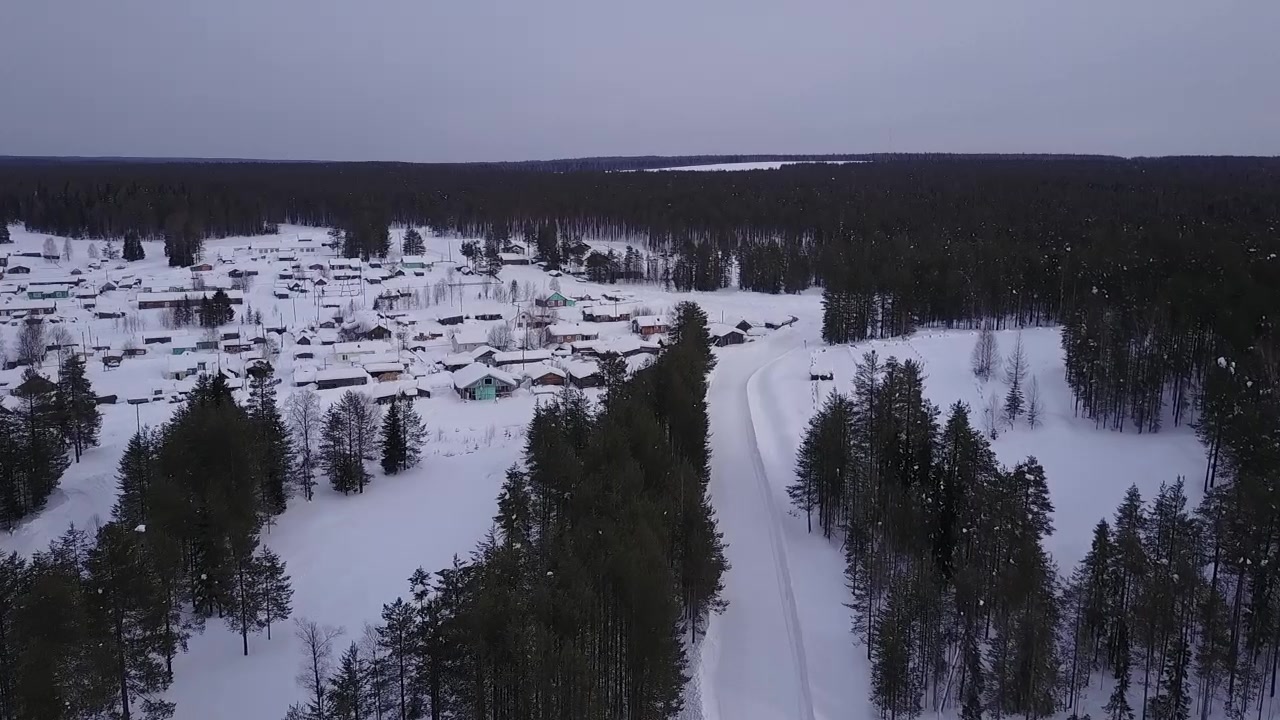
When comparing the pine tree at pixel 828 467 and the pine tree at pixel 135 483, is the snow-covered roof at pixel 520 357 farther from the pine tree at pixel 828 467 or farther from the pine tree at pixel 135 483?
the pine tree at pixel 828 467

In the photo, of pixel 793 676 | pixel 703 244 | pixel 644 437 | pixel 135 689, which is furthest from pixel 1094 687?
pixel 703 244

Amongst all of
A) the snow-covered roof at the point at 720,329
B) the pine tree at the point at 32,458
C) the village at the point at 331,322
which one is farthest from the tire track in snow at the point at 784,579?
the pine tree at the point at 32,458

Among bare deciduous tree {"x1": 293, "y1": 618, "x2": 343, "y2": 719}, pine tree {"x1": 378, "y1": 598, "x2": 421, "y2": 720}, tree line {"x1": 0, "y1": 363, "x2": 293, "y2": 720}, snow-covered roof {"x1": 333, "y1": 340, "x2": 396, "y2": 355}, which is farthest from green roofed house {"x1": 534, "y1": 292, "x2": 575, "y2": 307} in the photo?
pine tree {"x1": 378, "y1": 598, "x2": 421, "y2": 720}

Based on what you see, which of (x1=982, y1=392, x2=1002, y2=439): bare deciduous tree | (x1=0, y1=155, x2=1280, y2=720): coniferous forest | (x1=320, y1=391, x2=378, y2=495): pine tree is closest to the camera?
(x1=0, y1=155, x2=1280, y2=720): coniferous forest

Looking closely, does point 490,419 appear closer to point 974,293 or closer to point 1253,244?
point 974,293

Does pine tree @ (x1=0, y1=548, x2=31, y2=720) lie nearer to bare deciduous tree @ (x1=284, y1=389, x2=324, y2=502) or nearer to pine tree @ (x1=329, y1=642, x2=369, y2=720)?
pine tree @ (x1=329, y1=642, x2=369, y2=720)

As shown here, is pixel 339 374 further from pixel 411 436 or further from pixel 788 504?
pixel 788 504
